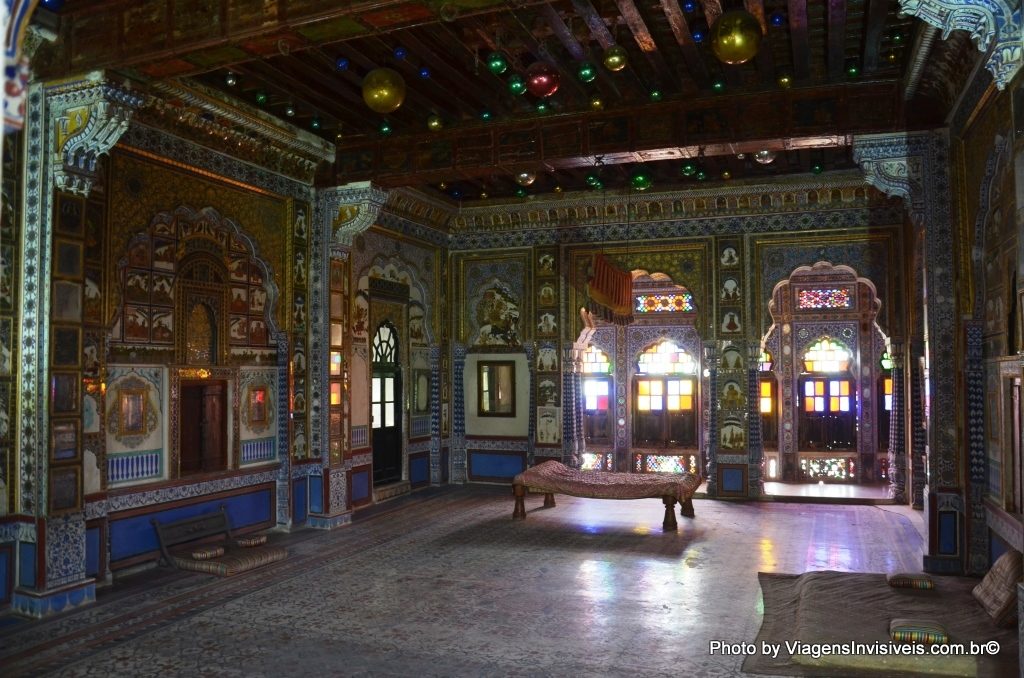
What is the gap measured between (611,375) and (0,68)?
1368 centimetres

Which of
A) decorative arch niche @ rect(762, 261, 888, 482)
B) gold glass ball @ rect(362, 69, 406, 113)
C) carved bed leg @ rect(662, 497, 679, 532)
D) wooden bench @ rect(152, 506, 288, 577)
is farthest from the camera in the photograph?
decorative arch niche @ rect(762, 261, 888, 482)

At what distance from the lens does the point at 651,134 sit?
25.8ft

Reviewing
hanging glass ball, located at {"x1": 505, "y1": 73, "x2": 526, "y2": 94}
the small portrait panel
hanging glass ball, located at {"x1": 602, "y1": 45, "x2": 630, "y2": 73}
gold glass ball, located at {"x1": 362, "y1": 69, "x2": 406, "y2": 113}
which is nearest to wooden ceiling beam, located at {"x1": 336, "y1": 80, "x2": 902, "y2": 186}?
hanging glass ball, located at {"x1": 505, "y1": 73, "x2": 526, "y2": 94}

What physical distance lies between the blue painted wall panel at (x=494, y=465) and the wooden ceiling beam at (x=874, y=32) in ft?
25.3

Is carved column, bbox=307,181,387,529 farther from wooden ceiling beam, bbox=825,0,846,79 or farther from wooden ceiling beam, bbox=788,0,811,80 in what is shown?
wooden ceiling beam, bbox=825,0,846,79

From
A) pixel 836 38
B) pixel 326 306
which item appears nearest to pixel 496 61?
pixel 836 38

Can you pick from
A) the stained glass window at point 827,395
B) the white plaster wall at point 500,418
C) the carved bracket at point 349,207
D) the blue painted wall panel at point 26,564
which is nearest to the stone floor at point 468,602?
the blue painted wall panel at point 26,564

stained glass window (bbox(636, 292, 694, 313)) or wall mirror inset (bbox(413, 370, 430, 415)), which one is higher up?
stained glass window (bbox(636, 292, 694, 313))

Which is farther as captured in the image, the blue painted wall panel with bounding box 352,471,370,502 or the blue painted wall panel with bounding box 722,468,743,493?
the blue painted wall panel with bounding box 722,468,743,493

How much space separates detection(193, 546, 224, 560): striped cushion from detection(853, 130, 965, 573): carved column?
6508 mm

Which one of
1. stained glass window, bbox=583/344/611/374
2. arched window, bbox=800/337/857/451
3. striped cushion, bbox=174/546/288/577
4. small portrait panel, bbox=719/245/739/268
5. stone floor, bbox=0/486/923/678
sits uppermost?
small portrait panel, bbox=719/245/739/268

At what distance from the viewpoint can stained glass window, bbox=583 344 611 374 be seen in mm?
15516

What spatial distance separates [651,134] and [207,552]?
581 cm

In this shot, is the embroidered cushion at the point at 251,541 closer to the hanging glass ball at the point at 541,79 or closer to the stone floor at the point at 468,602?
the stone floor at the point at 468,602
